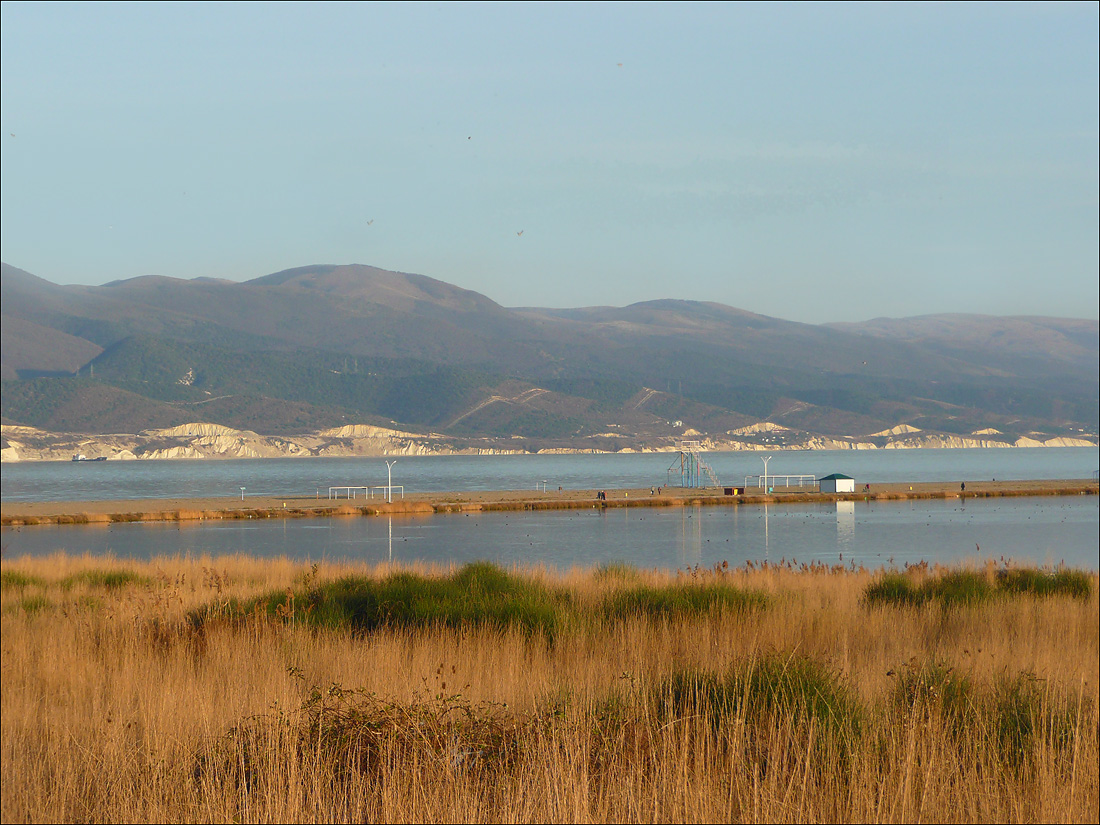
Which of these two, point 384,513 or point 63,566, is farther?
point 384,513

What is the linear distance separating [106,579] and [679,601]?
11.0 meters

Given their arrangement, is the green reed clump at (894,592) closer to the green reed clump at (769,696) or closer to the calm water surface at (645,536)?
the green reed clump at (769,696)

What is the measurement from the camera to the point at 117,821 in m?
5.40

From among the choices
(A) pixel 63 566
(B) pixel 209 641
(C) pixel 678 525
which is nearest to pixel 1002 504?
(C) pixel 678 525

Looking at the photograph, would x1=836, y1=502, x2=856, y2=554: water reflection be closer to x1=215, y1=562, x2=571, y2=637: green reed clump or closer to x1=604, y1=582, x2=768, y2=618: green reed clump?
x1=604, y1=582, x2=768, y2=618: green reed clump

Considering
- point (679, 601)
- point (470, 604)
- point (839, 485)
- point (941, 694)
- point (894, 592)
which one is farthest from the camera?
point (839, 485)

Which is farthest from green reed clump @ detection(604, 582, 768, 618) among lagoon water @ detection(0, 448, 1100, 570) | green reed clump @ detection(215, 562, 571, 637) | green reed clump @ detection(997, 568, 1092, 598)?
lagoon water @ detection(0, 448, 1100, 570)

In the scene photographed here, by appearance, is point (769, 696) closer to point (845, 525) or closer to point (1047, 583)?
point (1047, 583)

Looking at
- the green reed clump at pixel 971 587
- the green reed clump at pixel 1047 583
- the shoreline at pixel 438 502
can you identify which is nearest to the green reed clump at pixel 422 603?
the green reed clump at pixel 971 587

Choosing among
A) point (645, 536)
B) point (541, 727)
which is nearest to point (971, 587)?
point (541, 727)

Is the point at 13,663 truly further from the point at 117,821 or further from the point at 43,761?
the point at 117,821

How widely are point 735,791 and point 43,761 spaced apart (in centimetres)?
424

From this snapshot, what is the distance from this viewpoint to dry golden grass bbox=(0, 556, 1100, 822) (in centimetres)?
527

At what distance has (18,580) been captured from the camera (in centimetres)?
1817
